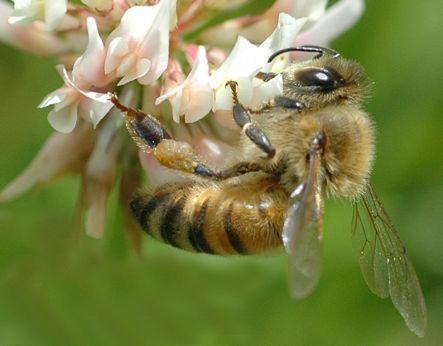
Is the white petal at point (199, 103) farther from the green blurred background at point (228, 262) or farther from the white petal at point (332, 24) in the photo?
the green blurred background at point (228, 262)

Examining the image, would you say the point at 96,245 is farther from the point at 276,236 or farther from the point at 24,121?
the point at 276,236

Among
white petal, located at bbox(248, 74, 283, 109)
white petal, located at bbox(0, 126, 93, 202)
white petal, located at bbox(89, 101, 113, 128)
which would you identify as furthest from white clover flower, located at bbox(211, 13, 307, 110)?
white petal, located at bbox(0, 126, 93, 202)

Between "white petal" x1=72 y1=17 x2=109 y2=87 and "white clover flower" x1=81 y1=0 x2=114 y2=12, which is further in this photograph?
"white clover flower" x1=81 y1=0 x2=114 y2=12

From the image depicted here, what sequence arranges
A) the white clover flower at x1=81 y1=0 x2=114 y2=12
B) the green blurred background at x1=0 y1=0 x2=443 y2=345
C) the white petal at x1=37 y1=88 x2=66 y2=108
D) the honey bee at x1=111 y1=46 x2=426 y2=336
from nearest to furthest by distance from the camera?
the honey bee at x1=111 y1=46 x2=426 y2=336
the white petal at x1=37 y1=88 x2=66 y2=108
the white clover flower at x1=81 y1=0 x2=114 y2=12
the green blurred background at x1=0 y1=0 x2=443 y2=345

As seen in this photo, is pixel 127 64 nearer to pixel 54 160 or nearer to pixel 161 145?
pixel 161 145

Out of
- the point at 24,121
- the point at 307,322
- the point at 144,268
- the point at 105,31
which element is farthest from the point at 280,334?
the point at 105,31

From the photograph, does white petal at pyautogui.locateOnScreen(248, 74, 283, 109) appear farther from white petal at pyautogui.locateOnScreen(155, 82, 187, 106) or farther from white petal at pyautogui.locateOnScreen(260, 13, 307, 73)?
white petal at pyautogui.locateOnScreen(155, 82, 187, 106)
